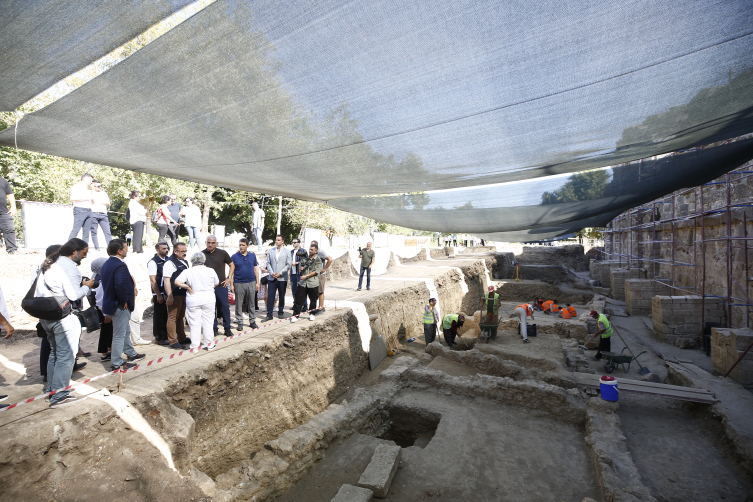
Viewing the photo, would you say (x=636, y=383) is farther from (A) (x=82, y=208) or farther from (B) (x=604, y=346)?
(A) (x=82, y=208)

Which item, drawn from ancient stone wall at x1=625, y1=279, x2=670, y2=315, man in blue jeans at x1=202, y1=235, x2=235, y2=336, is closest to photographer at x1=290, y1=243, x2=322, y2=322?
man in blue jeans at x1=202, y1=235, x2=235, y2=336

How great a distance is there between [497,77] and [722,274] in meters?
10.4

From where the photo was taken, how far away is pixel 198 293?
4.66 m

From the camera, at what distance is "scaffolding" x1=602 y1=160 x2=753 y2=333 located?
23.4ft

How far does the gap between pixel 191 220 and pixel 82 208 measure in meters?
2.48

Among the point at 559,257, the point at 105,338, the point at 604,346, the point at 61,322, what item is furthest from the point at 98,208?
the point at 559,257

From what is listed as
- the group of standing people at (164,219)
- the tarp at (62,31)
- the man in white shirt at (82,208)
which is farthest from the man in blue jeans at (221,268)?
the tarp at (62,31)

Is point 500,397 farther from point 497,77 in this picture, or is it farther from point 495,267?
point 495,267

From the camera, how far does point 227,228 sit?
76.7ft

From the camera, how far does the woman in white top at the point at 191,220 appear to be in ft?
28.8

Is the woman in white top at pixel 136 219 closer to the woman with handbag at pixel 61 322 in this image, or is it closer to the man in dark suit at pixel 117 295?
the man in dark suit at pixel 117 295

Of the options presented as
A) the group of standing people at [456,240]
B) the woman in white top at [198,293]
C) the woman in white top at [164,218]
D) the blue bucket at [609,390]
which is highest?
the group of standing people at [456,240]

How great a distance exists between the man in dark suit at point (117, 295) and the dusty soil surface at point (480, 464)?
2603 millimetres

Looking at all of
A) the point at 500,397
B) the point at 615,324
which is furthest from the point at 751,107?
the point at 615,324
